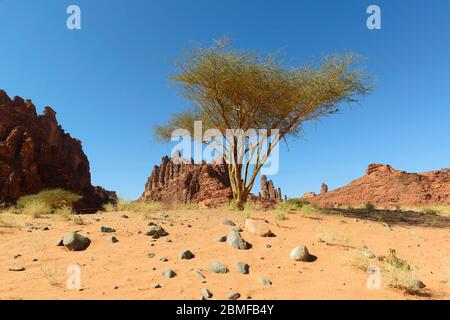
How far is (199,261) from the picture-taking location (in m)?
5.48

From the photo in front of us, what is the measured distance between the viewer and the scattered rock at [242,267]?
16.5 ft

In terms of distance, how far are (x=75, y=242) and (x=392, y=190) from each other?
2044 inches

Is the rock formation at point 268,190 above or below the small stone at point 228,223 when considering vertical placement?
above

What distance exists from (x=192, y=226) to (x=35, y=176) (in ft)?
114

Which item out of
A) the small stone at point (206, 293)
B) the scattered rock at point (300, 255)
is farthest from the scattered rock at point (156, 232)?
the small stone at point (206, 293)

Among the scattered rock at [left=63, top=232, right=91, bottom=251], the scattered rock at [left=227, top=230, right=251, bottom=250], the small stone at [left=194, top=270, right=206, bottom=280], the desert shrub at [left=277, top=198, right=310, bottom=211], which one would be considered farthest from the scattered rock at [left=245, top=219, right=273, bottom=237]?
the desert shrub at [left=277, top=198, right=310, bottom=211]

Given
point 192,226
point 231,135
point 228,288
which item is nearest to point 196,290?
point 228,288

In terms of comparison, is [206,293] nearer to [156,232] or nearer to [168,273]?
[168,273]

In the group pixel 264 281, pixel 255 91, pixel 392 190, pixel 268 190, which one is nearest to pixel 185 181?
pixel 268 190

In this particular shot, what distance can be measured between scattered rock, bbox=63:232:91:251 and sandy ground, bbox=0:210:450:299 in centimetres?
12

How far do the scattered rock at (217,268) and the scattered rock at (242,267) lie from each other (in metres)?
0.22

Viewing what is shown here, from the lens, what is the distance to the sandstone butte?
165 ft

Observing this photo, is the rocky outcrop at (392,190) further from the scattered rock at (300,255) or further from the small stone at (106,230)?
the small stone at (106,230)

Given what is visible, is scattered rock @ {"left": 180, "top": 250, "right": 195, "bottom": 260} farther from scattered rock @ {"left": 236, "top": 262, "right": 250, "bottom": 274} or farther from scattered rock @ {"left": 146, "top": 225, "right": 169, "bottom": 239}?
scattered rock @ {"left": 146, "top": 225, "right": 169, "bottom": 239}
